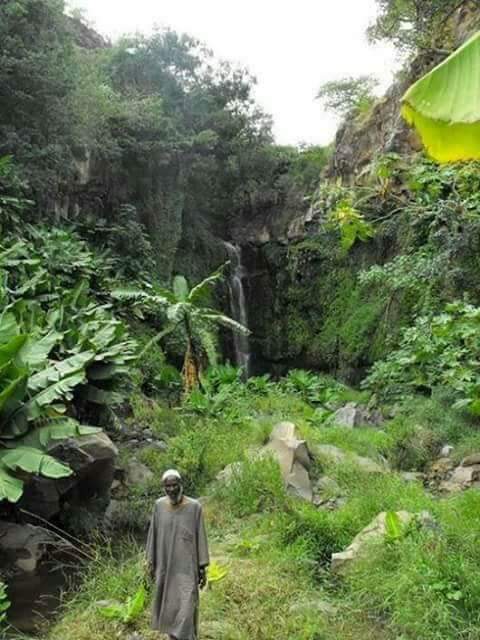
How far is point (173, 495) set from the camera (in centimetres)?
427

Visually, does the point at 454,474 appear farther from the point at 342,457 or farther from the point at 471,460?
the point at 342,457

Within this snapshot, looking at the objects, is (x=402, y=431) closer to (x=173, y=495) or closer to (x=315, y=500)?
(x=315, y=500)

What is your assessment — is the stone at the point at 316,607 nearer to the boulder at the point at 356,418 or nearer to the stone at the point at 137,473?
the stone at the point at 137,473

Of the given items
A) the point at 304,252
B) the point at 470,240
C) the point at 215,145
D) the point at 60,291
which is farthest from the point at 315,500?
the point at 215,145

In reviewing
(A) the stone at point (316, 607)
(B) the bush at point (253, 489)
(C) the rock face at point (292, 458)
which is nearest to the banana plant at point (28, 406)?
(B) the bush at point (253, 489)

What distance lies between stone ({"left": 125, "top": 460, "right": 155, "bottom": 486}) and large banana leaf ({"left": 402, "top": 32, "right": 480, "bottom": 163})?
7.95 metres

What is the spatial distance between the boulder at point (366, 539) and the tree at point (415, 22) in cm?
848

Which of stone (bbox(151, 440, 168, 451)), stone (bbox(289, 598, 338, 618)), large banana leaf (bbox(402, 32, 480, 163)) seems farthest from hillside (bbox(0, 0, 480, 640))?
large banana leaf (bbox(402, 32, 480, 163))

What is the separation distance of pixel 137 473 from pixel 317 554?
13.1ft

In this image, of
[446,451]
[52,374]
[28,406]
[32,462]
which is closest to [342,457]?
[446,451]

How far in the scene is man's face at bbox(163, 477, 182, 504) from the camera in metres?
4.21

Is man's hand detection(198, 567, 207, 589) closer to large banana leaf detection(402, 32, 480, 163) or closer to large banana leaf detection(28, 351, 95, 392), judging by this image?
large banana leaf detection(28, 351, 95, 392)

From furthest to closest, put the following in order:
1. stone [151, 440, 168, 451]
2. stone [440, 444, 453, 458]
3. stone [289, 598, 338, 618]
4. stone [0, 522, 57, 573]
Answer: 1. stone [151, 440, 168, 451]
2. stone [440, 444, 453, 458]
3. stone [0, 522, 57, 573]
4. stone [289, 598, 338, 618]

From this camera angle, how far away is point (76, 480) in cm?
812
